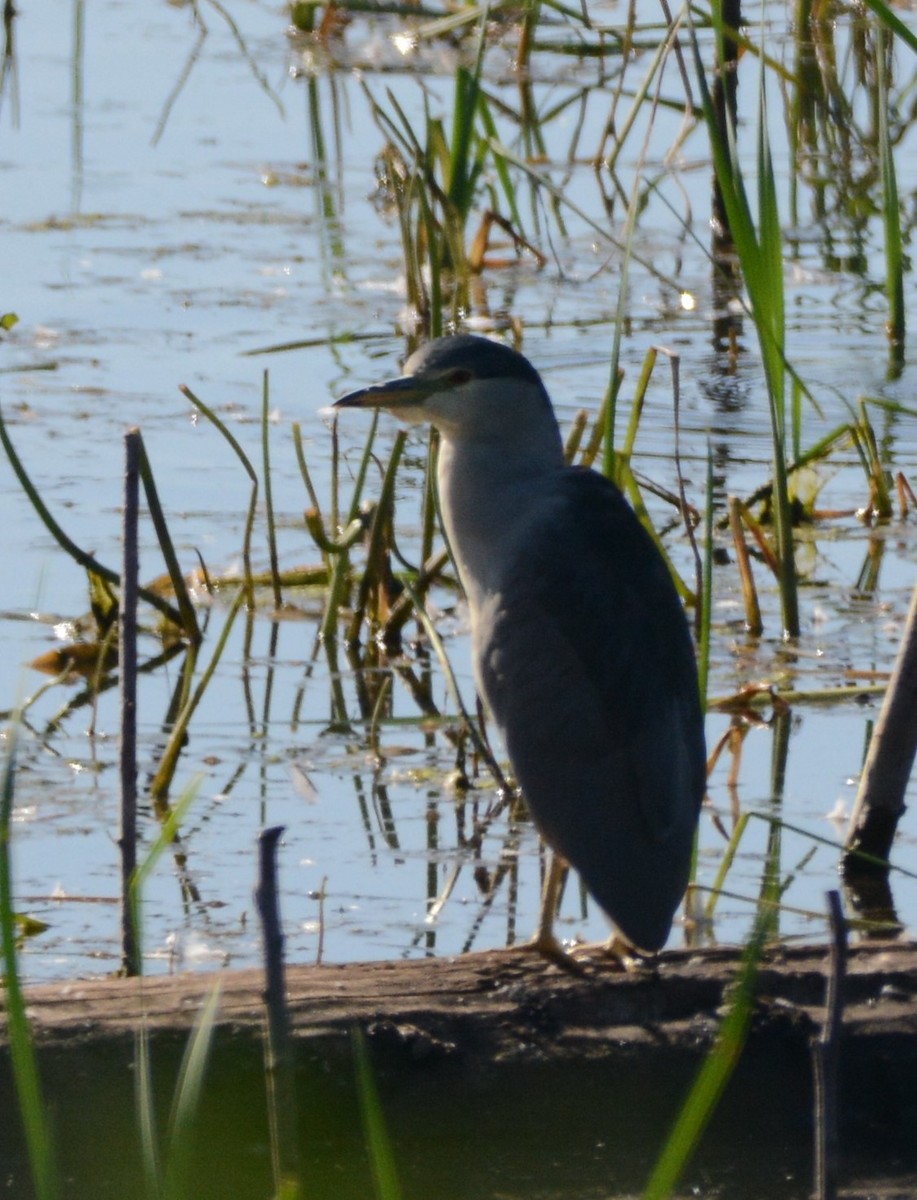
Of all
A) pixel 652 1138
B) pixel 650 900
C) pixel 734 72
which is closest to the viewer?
pixel 652 1138

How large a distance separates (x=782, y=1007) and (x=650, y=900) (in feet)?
1.24

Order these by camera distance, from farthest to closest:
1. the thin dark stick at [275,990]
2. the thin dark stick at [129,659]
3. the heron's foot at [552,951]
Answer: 1. the heron's foot at [552,951]
2. the thin dark stick at [129,659]
3. the thin dark stick at [275,990]

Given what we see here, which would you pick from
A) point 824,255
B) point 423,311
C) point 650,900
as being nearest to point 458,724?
point 650,900

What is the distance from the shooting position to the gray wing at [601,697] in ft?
11.8

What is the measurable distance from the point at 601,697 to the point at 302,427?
332cm

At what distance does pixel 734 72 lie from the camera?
8953 millimetres

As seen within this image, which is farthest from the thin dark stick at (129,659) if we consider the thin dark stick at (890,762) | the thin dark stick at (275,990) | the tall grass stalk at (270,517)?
the tall grass stalk at (270,517)

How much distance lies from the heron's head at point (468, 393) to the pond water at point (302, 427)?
0.89 metres

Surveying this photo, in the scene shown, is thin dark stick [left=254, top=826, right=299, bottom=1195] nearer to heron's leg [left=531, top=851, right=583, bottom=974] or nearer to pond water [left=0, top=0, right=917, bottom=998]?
pond water [left=0, top=0, right=917, bottom=998]

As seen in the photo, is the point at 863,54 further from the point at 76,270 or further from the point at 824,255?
the point at 76,270

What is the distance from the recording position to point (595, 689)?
3725mm

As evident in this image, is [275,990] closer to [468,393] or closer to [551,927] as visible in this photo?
[551,927]

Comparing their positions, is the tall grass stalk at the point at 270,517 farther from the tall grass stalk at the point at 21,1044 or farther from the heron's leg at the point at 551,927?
the tall grass stalk at the point at 21,1044

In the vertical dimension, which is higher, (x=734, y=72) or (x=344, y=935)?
(x=734, y=72)
